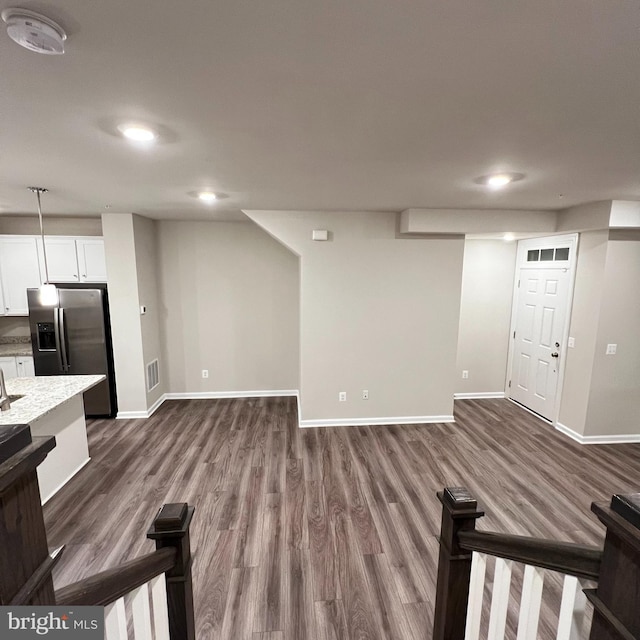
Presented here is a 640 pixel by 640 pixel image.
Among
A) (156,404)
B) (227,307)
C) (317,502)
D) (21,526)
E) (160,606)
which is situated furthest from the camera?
(227,307)

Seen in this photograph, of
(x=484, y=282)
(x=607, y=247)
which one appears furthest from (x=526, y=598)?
(x=484, y=282)

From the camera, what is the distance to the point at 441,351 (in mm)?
4391

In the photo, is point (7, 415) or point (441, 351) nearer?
point (7, 415)

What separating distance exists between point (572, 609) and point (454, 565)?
357mm

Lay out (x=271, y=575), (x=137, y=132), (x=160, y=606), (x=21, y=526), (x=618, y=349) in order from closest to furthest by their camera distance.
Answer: (x=21, y=526) < (x=160, y=606) < (x=137, y=132) < (x=271, y=575) < (x=618, y=349)

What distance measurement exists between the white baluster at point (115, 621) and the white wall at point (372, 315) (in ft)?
10.9

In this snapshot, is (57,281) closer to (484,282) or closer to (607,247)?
(484,282)

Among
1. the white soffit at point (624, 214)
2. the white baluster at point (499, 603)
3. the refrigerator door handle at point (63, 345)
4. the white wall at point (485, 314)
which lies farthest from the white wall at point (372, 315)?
the white baluster at point (499, 603)

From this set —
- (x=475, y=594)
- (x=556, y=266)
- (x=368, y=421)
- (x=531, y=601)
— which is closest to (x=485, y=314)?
(x=556, y=266)

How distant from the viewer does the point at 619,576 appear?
2.36 feet

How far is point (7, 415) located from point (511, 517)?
3865 mm

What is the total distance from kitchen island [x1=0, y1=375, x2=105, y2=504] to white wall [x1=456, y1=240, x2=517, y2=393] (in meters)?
4.83

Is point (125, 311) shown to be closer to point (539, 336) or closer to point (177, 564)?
point (177, 564)

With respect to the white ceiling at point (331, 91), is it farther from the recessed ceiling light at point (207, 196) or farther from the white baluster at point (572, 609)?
the white baluster at point (572, 609)
